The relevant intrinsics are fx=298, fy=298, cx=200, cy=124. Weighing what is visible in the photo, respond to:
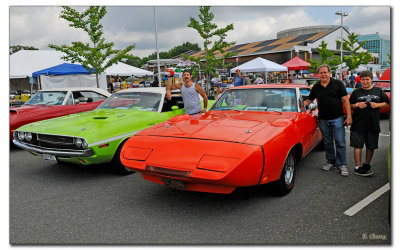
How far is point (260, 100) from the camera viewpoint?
188 inches

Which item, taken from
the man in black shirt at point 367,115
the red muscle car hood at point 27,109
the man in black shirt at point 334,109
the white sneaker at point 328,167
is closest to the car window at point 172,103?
the man in black shirt at point 334,109

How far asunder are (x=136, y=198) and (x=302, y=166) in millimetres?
2885

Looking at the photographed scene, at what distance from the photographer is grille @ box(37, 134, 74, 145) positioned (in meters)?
4.50

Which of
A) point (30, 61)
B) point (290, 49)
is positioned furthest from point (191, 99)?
point (290, 49)

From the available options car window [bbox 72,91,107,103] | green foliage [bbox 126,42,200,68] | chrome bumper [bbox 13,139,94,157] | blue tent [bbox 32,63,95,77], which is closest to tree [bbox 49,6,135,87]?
Answer: blue tent [bbox 32,63,95,77]

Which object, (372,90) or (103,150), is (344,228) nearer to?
(372,90)

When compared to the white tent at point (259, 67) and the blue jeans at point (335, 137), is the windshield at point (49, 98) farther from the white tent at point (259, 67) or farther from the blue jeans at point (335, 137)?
the white tent at point (259, 67)

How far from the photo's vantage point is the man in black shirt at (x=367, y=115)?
437 cm

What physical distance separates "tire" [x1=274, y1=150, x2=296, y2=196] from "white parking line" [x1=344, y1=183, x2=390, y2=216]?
737 mm

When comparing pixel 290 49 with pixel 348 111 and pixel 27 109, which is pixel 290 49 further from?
pixel 348 111

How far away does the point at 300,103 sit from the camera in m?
4.70

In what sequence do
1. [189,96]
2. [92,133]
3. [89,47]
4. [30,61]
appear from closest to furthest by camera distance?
[92,133], [189,96], [89,47], [30,61]

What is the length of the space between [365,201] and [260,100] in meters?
2.04

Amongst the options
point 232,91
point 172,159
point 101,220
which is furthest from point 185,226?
point 232,91
